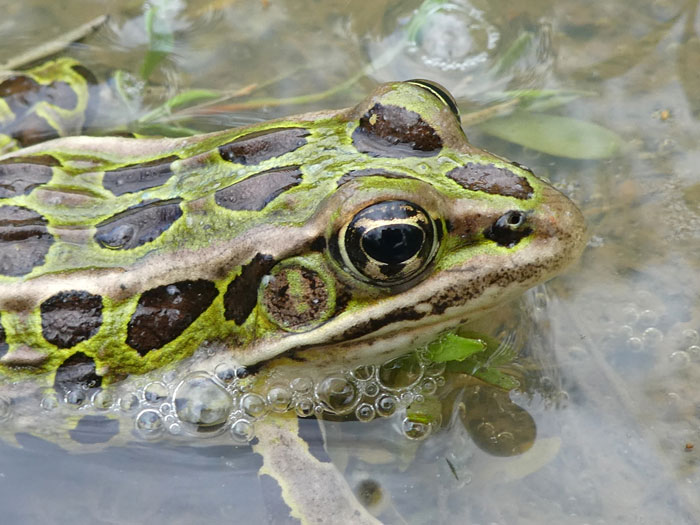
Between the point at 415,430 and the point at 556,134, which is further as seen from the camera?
the point at 556,134

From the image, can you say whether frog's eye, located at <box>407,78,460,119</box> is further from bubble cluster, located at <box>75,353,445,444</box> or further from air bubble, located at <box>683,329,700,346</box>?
air bubble, located at <box>683,329,700,346</box>

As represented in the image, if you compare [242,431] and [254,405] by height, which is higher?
[254,405]

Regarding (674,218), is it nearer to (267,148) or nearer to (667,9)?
(667,9)

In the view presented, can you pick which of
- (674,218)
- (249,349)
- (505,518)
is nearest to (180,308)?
(249,349)

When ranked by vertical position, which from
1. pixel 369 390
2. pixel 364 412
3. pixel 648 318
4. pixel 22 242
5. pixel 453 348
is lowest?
pixel 364 412

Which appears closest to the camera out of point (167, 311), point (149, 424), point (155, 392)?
point (167, 311)

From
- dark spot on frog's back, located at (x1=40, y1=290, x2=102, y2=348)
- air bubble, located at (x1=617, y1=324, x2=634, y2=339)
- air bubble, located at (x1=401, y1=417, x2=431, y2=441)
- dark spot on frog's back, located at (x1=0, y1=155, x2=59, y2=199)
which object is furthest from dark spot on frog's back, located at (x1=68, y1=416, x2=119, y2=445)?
air bubble, located at (x1=617, y1=324, x2=634, y2=339)

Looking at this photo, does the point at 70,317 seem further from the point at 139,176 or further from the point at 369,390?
the point at 369,390

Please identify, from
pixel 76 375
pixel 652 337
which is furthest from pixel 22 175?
pixel 652 337
